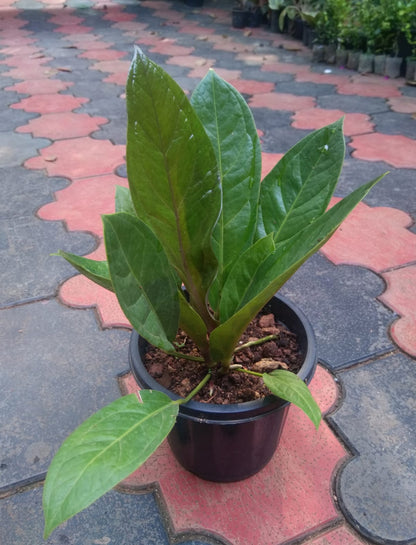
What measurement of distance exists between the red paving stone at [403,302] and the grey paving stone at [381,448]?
5 centimetres

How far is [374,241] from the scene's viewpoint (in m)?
1.56

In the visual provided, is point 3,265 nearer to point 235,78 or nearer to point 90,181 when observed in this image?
point 90,181

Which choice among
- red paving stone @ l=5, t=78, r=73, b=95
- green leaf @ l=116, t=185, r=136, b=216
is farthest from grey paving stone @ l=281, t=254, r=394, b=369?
red paving stone @ l=5, t=78, r=73, b=95

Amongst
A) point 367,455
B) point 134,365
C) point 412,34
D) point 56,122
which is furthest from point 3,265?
point 412,34

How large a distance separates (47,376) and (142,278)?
60 centimetres

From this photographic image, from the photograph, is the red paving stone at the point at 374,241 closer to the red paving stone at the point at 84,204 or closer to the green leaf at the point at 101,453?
the red paving stone at the point at 84,204

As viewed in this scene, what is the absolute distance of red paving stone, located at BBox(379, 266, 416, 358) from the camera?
120 cm

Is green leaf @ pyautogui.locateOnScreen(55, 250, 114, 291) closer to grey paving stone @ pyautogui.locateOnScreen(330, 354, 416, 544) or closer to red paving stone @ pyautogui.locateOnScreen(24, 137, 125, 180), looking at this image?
grey paving stone @ pyautogui.locateOnScreen(330, 354, 416, 544)

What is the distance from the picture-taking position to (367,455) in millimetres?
947

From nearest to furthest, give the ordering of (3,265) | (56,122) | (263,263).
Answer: (263,263) < (3,265) < (56,122)

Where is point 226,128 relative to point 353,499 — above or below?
above

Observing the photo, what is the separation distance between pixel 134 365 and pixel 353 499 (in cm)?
43

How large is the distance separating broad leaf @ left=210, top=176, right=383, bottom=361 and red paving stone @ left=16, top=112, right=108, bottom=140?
1812mm

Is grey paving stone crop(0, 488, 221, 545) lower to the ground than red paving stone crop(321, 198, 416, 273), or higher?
lower
